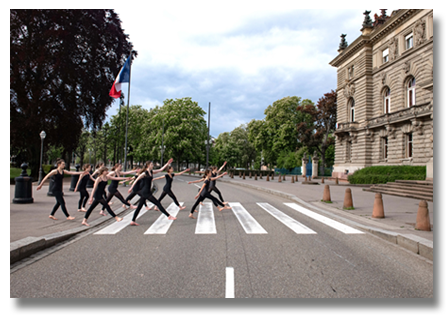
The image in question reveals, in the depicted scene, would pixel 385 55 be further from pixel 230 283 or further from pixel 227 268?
pixel 230 283

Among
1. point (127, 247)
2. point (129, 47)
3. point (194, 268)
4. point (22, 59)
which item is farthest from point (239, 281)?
point (129, 47)

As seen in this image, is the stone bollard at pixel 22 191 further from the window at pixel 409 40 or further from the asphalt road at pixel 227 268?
the window at pixel 409 40

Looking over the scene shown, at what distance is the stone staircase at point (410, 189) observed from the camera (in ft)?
51.1

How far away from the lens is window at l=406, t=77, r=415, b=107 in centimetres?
2813

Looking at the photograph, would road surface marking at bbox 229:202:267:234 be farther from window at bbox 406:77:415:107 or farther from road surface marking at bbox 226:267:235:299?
window at bbox 406:77:415:107

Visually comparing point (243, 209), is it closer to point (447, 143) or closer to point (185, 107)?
point (447, 143)

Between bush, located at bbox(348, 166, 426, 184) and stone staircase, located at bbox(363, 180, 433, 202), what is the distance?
5.18 feet

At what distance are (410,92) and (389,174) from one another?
1069 cm

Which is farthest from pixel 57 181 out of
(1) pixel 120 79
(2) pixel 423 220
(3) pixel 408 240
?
(1) pixel 120 79

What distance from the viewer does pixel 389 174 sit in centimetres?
2355

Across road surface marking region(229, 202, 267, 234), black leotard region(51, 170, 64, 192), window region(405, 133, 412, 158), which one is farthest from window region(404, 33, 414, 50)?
black leotard region(51, 170, 64, 192)

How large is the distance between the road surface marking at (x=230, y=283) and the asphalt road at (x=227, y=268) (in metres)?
0.01

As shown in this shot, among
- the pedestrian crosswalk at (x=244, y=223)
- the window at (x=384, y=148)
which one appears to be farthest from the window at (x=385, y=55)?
the pedestrian crosswalk at (x=244, y=223)

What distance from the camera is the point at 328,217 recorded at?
974 centimetres
